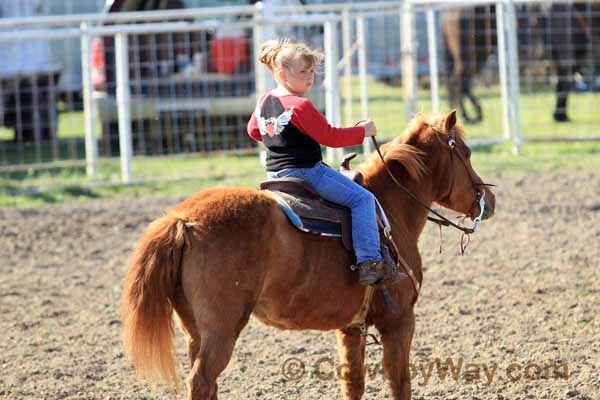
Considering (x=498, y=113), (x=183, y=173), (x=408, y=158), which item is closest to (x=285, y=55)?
(x=408, y=158)

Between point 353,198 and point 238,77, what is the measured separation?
960 cm

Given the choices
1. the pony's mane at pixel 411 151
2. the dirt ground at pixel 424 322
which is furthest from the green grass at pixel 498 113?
the pony's mane at pixel 411 151

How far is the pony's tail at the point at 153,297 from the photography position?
12.3ft

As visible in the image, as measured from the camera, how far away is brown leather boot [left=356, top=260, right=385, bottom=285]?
4102 mm

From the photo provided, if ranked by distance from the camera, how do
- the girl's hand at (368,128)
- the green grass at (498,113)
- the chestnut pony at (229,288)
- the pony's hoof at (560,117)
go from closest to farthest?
1. the chestnut pony at (229,288)
2. the girl's hand at (368,128)
3. the green grass at (498,113)
4. the pony's hoof at (560,117)

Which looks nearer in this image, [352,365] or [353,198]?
[353,198]

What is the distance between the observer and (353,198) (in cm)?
419

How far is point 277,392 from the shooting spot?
4.97 meters

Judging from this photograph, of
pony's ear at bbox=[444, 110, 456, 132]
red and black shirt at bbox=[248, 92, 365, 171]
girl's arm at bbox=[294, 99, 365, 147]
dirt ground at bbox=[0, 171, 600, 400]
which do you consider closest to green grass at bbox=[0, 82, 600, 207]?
dirt ground at bbox=[0, 171, 600, 400]

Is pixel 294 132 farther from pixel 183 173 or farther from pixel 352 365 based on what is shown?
pixel 183 173

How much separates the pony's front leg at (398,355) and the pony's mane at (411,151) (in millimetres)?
715

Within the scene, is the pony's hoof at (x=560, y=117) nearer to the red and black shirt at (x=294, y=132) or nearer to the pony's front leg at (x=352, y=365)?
the pony's front leg at (x=352, y=365)

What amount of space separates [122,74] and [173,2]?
17.9ft

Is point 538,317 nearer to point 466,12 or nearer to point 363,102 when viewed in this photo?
point 363,102
